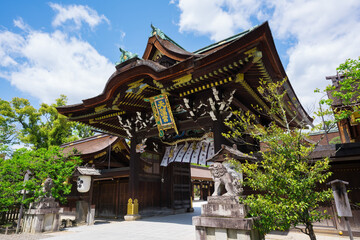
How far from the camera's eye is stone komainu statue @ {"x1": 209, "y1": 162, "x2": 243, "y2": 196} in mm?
5047

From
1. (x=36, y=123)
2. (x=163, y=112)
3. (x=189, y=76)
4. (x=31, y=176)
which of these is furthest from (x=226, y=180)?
(x=36, y=123)

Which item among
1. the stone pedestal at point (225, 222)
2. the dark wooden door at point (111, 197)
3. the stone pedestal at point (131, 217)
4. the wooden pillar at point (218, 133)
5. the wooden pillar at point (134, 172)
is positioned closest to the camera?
the stone pedestal at point (225, 222)

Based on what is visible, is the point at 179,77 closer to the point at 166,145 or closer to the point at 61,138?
the point at 166,145

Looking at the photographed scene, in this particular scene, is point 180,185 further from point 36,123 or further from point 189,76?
point 36,123

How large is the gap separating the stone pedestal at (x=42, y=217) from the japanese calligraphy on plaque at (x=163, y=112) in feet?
18.1

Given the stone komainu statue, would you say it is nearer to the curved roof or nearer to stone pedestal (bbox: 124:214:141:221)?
the curved roof

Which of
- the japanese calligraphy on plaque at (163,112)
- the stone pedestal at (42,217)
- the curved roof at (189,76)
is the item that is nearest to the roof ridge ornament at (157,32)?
the curved roof at (189,76)

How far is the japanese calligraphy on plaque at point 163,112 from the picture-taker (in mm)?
9148

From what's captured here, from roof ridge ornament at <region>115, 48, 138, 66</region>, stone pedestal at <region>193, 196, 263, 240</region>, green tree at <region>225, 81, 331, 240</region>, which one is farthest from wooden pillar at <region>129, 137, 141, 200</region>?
green tree at <region>225, 81, 331, 240</region>

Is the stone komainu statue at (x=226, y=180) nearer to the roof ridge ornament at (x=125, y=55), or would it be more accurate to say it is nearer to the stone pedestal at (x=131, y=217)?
the stone pedestal at (x=131, y=217)

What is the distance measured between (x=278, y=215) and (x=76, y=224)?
31.2ft

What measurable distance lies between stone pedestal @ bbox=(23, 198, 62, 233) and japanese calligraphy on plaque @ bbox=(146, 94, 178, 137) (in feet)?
18.1

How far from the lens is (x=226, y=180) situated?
203 inches

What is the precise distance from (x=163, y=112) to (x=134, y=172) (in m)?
3.85
